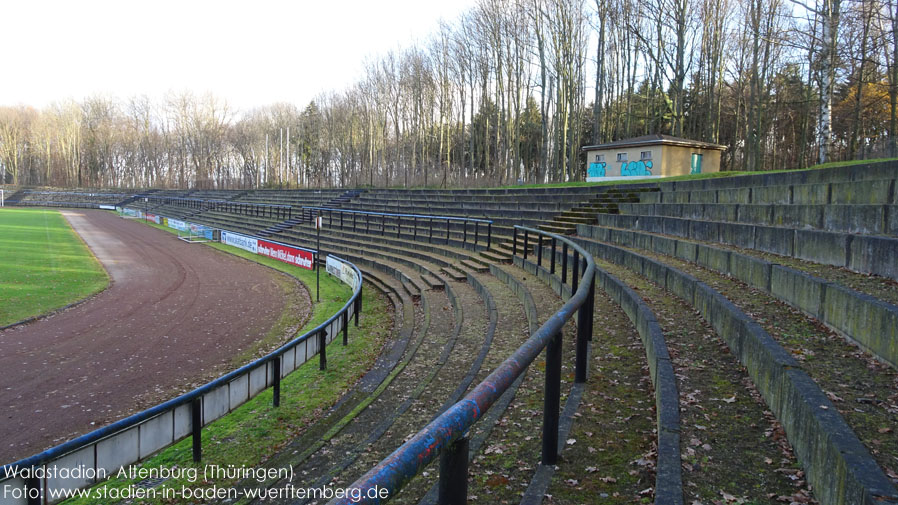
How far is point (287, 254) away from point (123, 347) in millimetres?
13131

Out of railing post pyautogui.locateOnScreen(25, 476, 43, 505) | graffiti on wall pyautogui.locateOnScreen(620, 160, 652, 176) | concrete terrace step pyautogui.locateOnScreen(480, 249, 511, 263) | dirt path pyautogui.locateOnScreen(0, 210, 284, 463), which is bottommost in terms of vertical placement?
dirt path pyautogui.locateOnScreen(0, 210, 284, 463)

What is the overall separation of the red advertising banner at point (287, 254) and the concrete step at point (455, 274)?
965 centimetres

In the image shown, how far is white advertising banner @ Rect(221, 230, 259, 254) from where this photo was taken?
2837cm

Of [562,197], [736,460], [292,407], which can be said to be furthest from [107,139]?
[736,460]

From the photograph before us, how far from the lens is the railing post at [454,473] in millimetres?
1568

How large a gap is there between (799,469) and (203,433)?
660cm

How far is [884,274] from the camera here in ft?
17.0

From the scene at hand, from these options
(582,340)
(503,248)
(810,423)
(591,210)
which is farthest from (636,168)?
(810,423)

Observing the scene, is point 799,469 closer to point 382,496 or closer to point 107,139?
point 382,496

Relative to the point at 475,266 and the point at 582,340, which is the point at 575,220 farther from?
the point at 582,340

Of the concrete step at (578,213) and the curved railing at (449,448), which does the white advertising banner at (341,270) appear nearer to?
the concrete step at (578,213)

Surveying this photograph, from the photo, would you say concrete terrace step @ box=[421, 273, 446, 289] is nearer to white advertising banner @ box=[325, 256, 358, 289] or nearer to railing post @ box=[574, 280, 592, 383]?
white advertising banner @ box=[325, 256, 358, 289]

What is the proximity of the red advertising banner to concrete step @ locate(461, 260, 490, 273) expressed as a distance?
982 cm

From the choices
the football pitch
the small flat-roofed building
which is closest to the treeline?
the small flat-roofed building
